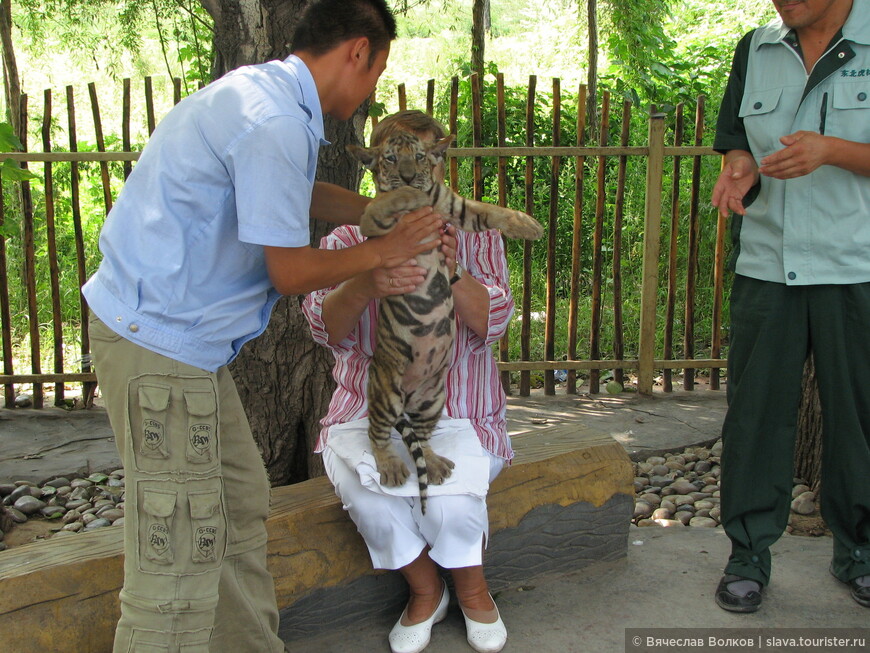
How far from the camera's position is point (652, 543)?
152 inches

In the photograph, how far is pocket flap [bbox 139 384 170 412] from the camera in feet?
7.09

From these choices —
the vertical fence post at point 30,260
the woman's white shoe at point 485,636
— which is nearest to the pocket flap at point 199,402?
the woman's white shoe at point 485,636

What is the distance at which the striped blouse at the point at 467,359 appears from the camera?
3.20 m

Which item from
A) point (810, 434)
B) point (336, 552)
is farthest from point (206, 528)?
point (810, 434)

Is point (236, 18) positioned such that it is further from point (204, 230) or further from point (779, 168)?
point (779, 168)

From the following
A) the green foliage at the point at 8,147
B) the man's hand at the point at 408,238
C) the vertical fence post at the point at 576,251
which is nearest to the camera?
the man's hand at the point at 408,238

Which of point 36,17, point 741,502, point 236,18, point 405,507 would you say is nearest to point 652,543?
point 741,502

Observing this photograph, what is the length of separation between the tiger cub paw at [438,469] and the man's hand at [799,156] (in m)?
1.56

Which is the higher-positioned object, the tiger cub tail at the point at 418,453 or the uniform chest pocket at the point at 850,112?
the uniform chest pocket at the point at 850,112

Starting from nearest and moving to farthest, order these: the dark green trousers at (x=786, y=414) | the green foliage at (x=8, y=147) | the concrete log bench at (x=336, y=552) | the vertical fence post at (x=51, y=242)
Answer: the concrete log bench at (x=336, y=552)
the dark green trousers at (x=786, y=414)
the green foliage at (x=8, y=147)
the vertical fence post at (x=51, y=242)

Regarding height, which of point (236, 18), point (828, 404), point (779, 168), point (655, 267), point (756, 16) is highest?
point (756, 16)

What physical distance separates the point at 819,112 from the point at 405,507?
2.14 meters

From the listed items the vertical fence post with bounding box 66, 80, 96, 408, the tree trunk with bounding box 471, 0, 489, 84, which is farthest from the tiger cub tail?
the tree trunk with bounding box 471, 0, 489, 84

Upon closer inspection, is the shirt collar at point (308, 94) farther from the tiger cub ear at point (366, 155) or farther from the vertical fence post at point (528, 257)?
the vertical fence post at point (528, 257)
